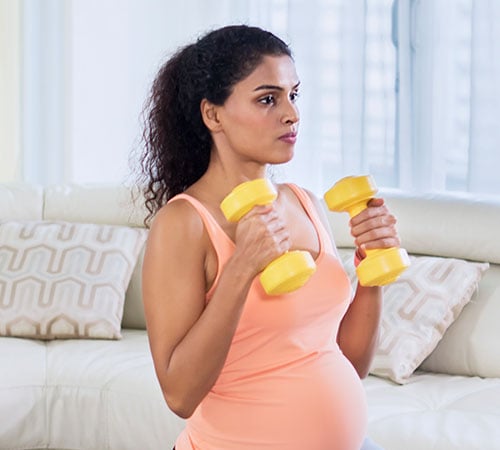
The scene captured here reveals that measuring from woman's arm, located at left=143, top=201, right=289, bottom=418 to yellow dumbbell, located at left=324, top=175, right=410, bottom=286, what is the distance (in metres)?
0.18

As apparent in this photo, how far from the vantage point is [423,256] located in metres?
3.27

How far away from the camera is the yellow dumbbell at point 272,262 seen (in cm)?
152

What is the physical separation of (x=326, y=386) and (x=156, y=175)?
18.0 inches

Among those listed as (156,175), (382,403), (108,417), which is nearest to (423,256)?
(382,403)

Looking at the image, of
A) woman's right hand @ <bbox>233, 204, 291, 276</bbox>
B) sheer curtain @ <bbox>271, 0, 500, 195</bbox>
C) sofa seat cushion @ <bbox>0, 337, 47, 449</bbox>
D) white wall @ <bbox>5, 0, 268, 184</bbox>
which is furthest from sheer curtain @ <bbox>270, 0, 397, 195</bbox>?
woman's right hand @ <bbox>233, 204, 291, 276</bbox>

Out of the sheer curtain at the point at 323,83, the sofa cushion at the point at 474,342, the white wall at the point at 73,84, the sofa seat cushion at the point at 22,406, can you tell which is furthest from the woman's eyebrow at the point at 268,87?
the white wall at the point at 73,84

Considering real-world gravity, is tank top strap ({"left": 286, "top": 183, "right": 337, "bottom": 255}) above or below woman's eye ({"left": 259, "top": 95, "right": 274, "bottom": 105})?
below

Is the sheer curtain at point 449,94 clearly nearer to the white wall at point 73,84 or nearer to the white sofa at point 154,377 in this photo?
the white sofa at point 154,377

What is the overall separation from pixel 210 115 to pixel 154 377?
1430mm

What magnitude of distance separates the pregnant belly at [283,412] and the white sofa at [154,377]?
1.00 meters

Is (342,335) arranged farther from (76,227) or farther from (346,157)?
(346,157)

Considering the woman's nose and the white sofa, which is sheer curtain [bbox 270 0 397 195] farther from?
the woman's nose

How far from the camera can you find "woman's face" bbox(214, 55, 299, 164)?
165 centimetres

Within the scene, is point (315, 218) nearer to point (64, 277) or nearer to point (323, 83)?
point (64, 277)
